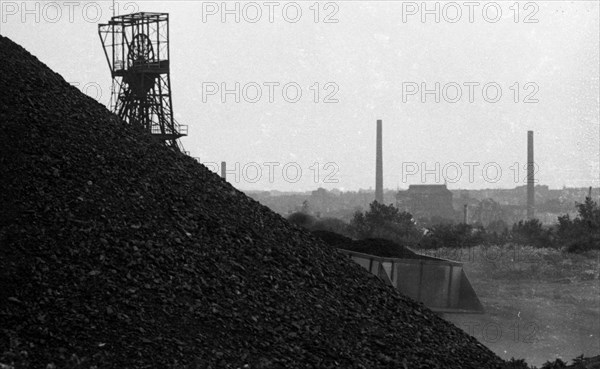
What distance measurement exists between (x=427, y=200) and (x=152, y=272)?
68.4 m

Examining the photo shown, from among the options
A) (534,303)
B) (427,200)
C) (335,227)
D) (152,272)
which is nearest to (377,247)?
(152,272)

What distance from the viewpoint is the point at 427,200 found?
76.2 m

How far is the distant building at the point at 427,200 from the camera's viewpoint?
75.9 m

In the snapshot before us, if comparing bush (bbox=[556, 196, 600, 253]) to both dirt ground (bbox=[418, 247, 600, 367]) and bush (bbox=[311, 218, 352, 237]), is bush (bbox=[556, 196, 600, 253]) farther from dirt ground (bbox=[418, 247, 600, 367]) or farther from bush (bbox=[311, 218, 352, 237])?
bush (bbox=[311, 218, 352, 237])

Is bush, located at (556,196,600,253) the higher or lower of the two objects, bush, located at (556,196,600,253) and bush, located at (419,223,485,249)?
the higher

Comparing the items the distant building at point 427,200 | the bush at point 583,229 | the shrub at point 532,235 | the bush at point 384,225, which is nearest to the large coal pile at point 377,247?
the bush at point 583,229

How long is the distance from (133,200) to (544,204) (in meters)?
89.8

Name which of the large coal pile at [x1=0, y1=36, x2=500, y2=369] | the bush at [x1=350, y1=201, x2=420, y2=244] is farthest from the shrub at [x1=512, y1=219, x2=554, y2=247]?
the large coal pile at [x1=0, y1=36, x2=500, y2=369]

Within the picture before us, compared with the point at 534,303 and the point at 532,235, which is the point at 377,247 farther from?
the point at 532,235

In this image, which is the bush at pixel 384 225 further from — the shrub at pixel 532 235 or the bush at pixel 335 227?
the shrub at pixel 532 235

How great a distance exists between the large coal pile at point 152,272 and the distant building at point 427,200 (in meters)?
64.1

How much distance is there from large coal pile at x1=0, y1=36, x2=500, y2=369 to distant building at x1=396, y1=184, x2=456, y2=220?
64.1 metres

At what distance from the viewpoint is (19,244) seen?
872cm

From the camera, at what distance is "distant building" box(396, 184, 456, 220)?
7588 centimetres
